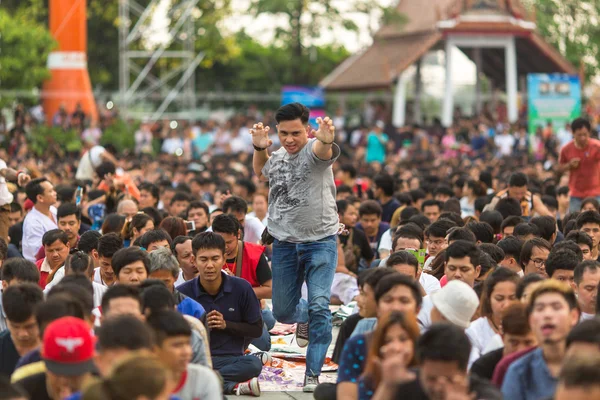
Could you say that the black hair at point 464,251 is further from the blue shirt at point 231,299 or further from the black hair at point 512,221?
the black hair at point 512,221

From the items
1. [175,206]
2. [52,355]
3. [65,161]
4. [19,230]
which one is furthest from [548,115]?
[52,355]

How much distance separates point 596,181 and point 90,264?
828 cm

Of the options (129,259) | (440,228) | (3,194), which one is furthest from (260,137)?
(3,194)

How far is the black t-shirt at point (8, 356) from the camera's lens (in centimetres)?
787

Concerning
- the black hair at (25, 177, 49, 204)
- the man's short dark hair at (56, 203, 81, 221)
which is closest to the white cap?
the man's short dark hair at (56, 203, 81, 221)

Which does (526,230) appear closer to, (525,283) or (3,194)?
(525,283)

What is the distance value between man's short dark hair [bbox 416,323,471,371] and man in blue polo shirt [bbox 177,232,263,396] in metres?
3.44

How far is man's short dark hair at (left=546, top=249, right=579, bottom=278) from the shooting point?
1002cm

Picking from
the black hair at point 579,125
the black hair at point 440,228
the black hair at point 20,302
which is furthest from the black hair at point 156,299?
the black hair at point 579,125

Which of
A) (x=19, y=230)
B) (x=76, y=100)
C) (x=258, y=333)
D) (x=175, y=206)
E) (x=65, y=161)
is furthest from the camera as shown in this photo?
(x=76, y=100)

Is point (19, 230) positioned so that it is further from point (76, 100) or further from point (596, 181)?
point (76, 100)

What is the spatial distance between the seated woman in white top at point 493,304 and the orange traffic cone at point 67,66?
28596mm

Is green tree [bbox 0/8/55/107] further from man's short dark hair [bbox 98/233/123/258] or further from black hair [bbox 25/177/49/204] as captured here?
man's short dark hair [bbox 98/233/123/258]

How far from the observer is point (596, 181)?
658 inches
